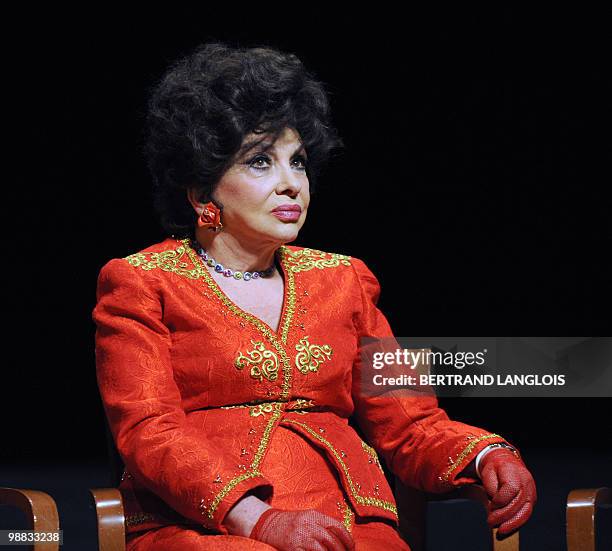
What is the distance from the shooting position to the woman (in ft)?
6.53

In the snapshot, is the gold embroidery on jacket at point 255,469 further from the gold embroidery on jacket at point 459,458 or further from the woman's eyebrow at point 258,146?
the woman's eyebrow at point 258,146

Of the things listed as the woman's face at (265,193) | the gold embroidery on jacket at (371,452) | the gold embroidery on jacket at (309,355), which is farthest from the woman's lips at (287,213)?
the gold embroidery on jacket at (371,452)

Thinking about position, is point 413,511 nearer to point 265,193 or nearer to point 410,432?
point 410,432

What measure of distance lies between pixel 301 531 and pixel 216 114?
77 centimetres

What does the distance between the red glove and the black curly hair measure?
68cm

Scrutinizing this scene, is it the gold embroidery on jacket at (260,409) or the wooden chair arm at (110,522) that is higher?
the gold embroidery on jacket at (260,409)

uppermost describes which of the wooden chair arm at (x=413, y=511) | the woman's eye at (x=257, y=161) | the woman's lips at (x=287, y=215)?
the woman's eye at (x=257, y=161)

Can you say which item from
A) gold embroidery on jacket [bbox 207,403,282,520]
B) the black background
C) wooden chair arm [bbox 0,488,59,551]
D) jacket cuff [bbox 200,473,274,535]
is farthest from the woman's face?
the black background

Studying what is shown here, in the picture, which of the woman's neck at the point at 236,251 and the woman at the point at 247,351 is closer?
the woman at the point at 247,351

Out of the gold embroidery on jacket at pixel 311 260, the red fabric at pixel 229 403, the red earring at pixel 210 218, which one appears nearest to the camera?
the red fabric at pixel 229 403

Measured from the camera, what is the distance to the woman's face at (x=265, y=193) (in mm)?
2129

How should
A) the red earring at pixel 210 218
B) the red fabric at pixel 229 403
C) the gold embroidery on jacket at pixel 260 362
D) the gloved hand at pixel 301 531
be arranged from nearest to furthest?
1. the gloved hand at pixel 301 531
2. the red fabric at pixel 229 403
3. the gold embroidery on jacket at pixel 260 362
4. the red earring at pixel 210 218

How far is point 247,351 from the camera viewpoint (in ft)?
6.81

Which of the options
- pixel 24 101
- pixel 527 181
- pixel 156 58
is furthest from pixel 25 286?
pixel 527 181
